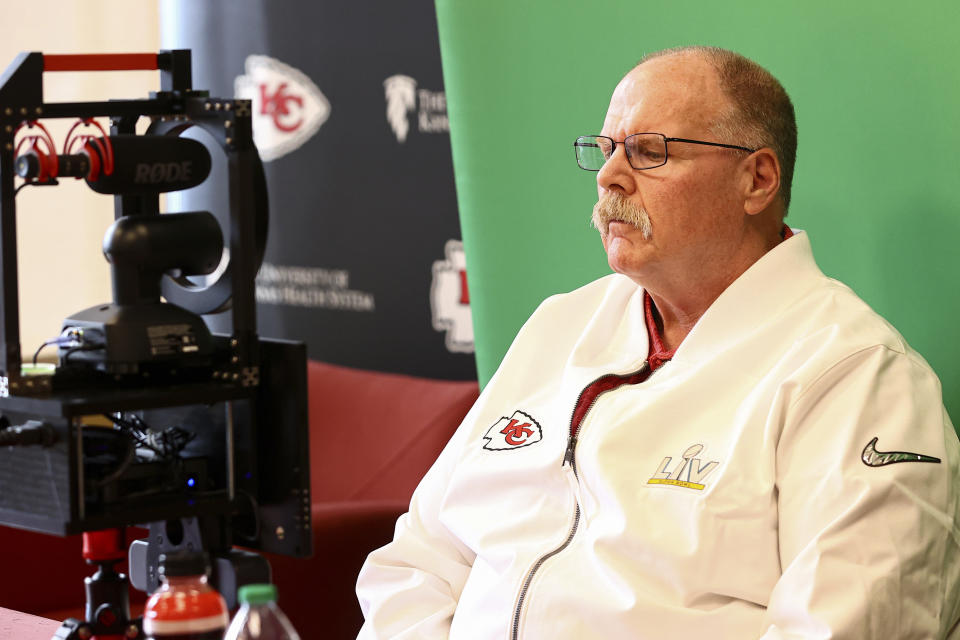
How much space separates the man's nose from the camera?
184 cm

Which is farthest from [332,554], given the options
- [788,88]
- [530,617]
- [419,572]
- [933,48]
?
[933,48]

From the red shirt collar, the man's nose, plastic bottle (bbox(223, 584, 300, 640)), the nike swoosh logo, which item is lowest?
plastic bottle (bbox(223, 584, 300, 640))

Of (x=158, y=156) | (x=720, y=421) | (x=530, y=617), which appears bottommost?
(x=530, y=617)

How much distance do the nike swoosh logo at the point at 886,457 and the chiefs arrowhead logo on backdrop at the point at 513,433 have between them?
51 cm

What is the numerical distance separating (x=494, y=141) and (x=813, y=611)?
128cm

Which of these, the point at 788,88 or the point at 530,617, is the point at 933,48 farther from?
the point at 530,617

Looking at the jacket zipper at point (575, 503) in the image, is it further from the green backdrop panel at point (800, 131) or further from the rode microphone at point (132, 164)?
the rode microphone at point (132, 164)

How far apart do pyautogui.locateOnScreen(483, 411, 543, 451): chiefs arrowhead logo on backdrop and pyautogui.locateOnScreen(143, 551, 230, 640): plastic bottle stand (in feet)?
2.62

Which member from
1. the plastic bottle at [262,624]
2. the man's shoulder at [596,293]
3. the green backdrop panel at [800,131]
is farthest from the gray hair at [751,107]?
the plastic bottle at [262,624]

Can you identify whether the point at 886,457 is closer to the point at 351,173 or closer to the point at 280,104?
the point at 351,173

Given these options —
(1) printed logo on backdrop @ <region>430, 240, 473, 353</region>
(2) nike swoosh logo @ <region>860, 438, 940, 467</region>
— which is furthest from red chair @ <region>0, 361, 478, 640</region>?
(2) nike swoosh logo @ <region>860, 438, 940, 467</region>

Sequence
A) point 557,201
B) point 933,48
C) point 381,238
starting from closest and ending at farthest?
point 933,48 < point 557,201 < point 381,238

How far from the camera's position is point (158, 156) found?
1.48m

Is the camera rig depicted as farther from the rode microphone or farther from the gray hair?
the gray hair
